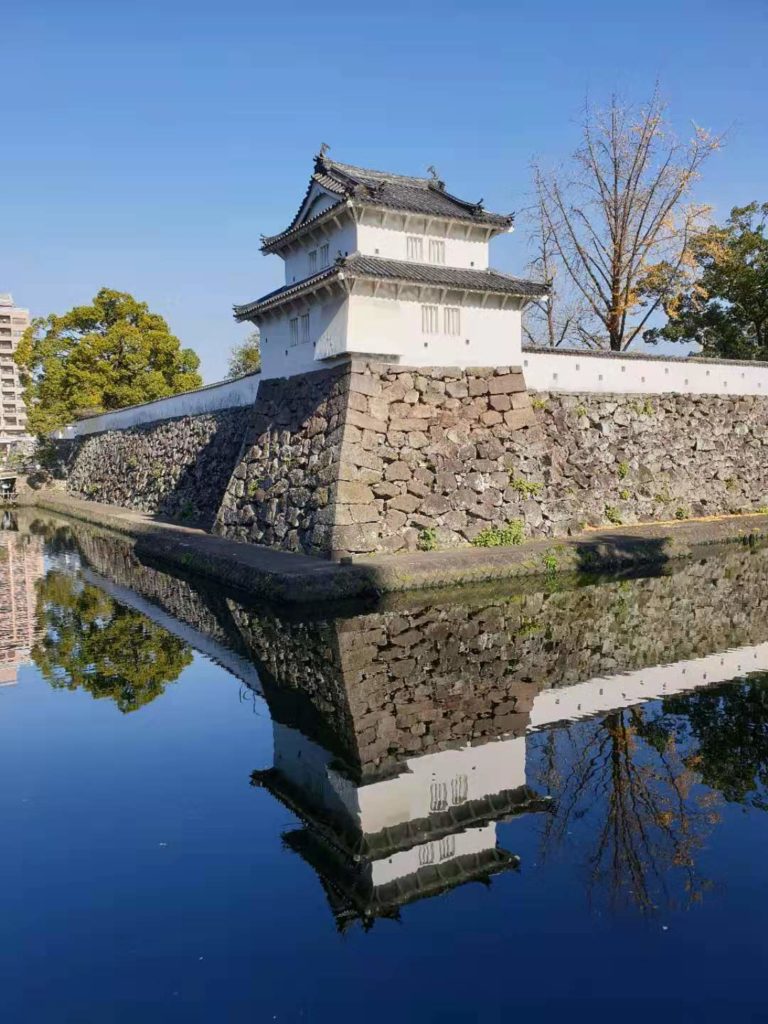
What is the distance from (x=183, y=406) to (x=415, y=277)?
1731 centimetres

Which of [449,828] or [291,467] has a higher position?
[291,467]

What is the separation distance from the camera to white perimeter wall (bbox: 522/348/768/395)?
21094 mm

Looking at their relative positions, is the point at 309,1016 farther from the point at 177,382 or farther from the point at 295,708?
the point at 177,382

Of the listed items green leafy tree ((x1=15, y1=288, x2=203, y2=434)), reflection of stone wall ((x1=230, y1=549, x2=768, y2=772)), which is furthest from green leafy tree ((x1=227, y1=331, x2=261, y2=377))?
reflection of stone wall ((x1=230, y1=549, x2=768, y2=772))

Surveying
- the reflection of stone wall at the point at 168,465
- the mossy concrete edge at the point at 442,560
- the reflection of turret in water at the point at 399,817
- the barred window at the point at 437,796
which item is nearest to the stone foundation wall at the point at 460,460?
the reflection of stone wall at the point at 168,465

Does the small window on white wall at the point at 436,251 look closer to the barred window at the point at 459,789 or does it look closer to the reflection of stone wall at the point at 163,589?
the reflection of stone wall at the point at 163,589

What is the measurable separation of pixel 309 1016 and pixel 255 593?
36.7ft

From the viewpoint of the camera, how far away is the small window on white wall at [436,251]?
60.7ft

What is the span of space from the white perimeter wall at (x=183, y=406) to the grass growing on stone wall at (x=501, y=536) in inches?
401

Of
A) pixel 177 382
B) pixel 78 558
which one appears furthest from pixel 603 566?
pixel 177 382

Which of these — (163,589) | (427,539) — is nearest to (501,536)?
(427,539)

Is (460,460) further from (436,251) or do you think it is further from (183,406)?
(183,406)

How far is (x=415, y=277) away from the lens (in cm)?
1695

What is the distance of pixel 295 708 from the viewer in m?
9.17
